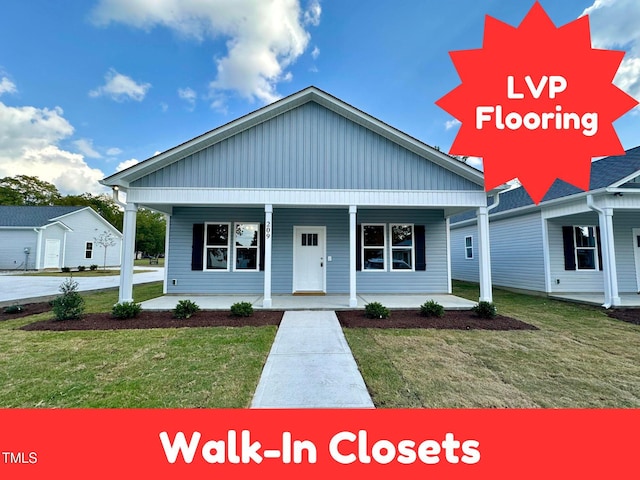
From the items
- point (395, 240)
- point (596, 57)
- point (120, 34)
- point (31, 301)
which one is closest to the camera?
point (596, 57)

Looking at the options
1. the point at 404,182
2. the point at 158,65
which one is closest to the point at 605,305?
the point at 404,182

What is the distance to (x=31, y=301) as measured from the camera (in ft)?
26.4

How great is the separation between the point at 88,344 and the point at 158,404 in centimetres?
274

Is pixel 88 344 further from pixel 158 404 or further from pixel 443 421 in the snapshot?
pixel 443 421

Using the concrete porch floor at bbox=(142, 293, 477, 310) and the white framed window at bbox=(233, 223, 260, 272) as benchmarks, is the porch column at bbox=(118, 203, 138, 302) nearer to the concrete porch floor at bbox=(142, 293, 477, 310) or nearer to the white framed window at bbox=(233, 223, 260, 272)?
the concrete porch floor at bbox=(142, 293, 477, 310)

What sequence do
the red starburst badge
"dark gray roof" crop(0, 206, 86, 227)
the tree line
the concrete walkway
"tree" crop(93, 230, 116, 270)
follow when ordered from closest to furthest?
the concrete walkway → the red starburst badge → "dark gray roof" crop(0, 206, 86, 227) → "tree" crop(93, 230, 116, 270) → the tree line

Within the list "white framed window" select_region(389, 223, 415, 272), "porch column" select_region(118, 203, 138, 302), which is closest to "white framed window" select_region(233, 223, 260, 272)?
"porch column" select_region(118, 203, 138, 302)

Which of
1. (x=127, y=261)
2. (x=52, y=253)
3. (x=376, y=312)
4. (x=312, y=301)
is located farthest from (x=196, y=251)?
(x=52, y=253)

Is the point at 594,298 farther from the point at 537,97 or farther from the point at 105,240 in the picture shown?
the point at 105,240

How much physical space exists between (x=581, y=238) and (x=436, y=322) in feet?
25.5

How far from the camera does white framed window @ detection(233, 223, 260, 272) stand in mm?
8688

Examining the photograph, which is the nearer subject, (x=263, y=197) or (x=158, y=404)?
(x=158, y=404)

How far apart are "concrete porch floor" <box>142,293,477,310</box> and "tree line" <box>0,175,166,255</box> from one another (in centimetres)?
3396

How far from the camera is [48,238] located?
20.3 m
